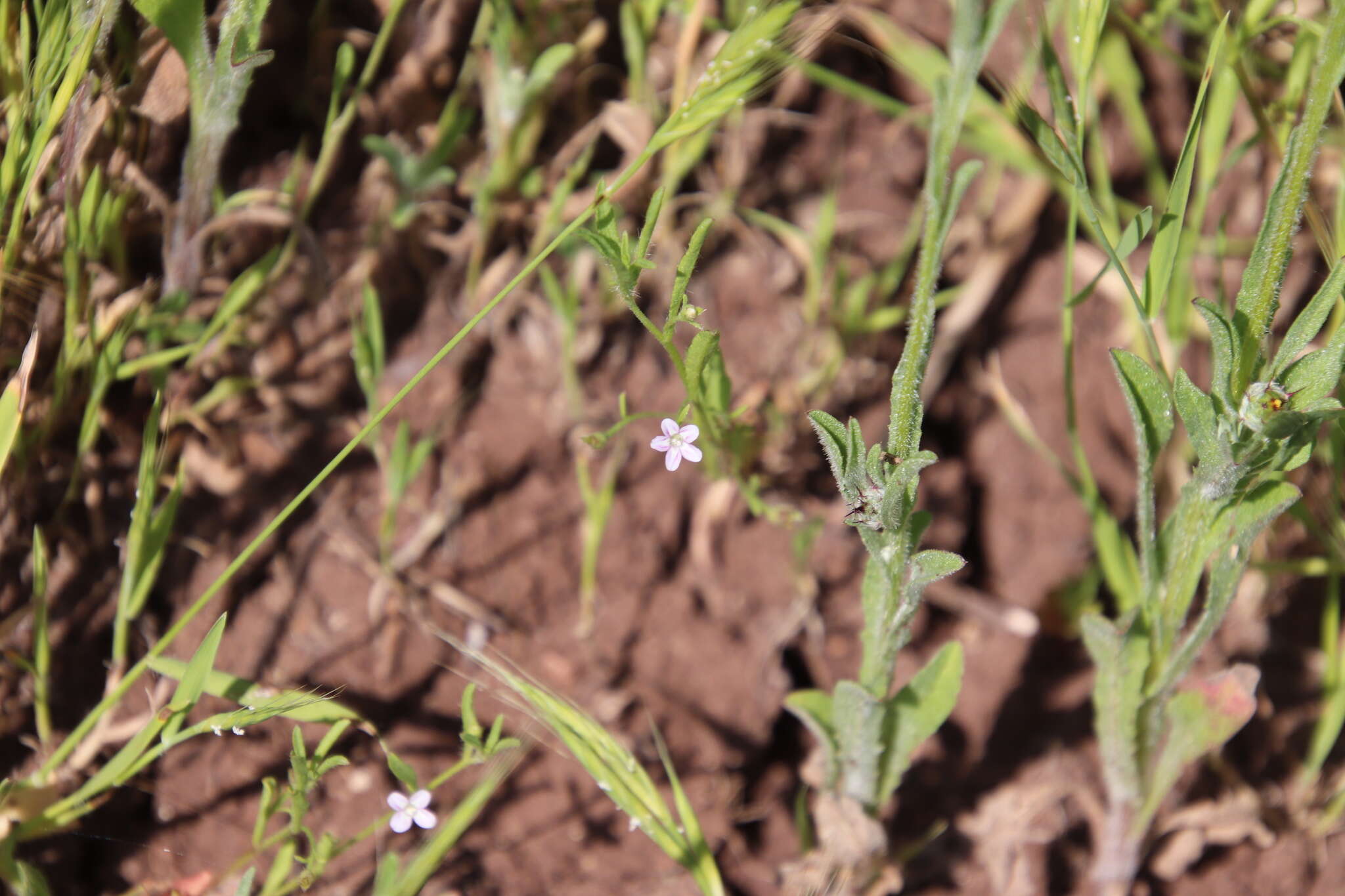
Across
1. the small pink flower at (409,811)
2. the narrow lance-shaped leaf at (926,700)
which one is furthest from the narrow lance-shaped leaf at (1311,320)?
the small pink flower at (409,811)

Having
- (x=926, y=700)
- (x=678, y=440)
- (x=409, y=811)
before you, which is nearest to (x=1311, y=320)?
(x=926, y=700)

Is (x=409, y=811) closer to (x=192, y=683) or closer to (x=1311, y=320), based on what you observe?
(x=192, y=683)

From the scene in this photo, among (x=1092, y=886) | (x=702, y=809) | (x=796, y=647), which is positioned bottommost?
(x=1092, y=886)

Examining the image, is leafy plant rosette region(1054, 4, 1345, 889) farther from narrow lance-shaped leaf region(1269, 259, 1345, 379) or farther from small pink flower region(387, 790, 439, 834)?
small pink flower region(387, 790, 439, 834)

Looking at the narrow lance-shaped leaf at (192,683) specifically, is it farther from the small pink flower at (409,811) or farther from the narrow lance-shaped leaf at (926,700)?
the narrow lance-shaped leaf at (926,700)

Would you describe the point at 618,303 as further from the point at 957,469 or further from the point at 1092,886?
the point at 1092,886

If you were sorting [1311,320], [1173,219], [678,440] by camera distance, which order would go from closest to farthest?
[1311,320] → [1173,219] → [678,440]

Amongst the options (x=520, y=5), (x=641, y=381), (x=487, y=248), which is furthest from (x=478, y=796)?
(x=520, y=5)

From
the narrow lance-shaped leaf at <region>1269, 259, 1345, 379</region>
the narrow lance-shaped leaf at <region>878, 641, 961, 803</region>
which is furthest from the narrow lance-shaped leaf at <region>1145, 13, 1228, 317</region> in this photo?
the narrow lance-shaped leaf at <region>878, 641, 961, 803</region>
